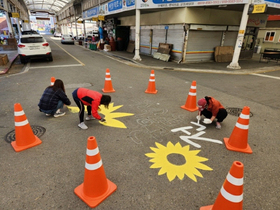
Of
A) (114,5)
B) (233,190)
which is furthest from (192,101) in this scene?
(114,5)

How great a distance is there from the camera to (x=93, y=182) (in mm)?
2352

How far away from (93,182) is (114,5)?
1961cm

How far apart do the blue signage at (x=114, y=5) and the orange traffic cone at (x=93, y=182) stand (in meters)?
17.5

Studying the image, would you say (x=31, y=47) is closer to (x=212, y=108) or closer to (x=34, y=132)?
(x=34, y=132)

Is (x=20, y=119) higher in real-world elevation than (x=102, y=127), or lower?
higher

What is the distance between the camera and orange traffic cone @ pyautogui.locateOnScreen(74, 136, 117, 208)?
2.27 meters

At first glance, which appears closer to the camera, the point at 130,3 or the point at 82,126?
the point at 82,126

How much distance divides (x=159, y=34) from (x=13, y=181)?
607 inches

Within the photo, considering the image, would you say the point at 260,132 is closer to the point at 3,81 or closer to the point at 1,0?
the point at 3,81

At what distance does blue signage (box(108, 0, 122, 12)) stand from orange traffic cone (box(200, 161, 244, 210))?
18.1 metres

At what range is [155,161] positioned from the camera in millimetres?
3129

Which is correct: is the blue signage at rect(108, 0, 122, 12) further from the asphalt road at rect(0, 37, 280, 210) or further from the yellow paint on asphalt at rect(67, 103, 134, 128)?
the yellow paint on asphalt at rect(67, 103, 134, 128)

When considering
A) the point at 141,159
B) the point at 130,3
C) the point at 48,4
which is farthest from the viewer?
the point at 48,4

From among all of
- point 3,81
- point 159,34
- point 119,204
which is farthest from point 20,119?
point 159,34
